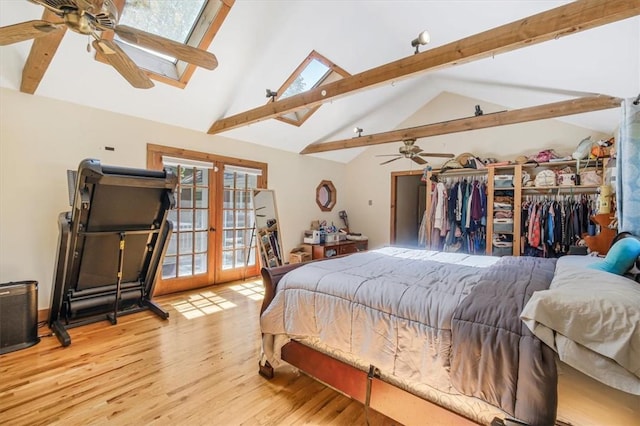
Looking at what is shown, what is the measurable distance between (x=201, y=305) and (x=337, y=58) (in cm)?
365

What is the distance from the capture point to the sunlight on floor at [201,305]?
3343 millimetres

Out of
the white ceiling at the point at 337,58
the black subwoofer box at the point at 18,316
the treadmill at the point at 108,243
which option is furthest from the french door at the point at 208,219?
the black subwoofer box at the point at 18,316

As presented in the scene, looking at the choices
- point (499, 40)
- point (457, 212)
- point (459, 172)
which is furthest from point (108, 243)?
point (459, 172)

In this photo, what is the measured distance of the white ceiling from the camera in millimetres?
2363

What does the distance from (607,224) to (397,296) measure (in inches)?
119

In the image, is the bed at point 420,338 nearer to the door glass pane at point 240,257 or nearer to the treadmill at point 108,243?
the treadmill at point 108,243

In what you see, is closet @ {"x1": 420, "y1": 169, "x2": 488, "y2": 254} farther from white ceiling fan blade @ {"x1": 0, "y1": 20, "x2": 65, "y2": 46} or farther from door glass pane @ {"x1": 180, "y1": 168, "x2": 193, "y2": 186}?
white ceiling fan blade @ {"x1": 0, "y1": 20, "x2": 65, "y2": 46}

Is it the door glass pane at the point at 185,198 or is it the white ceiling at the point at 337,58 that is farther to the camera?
the door glass pane at the point at 185,198

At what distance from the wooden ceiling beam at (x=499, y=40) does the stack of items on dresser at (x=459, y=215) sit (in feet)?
9.68

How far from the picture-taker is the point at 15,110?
9.11 ft

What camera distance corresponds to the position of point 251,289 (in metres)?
4.33

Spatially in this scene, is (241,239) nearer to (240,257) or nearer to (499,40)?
(240,257)

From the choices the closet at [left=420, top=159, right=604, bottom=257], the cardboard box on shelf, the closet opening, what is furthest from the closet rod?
the cardboard box on shelf

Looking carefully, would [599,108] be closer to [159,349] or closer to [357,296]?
[357,296]
